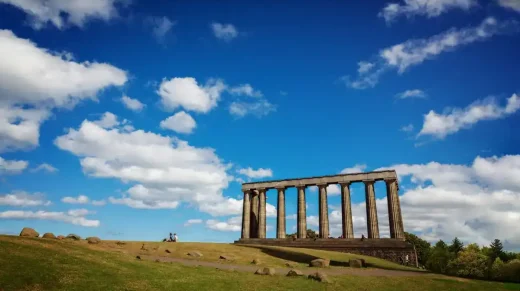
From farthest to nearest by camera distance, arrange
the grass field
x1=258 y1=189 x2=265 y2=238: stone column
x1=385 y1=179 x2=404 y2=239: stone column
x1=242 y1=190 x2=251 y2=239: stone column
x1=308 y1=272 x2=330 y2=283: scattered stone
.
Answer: x1=242 y1=190 x2=251 y2=239: stone column
x1=258 y1=189 x2=265 y2=238: stone column
x1=385 y1=179 x2=404 y2=239: stone column
x1=308 y1=272 x2=330 y2=283: scattered stone
the grass field

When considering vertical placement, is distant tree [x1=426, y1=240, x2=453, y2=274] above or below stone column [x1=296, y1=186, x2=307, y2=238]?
below

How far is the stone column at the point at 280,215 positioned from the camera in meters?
75.8

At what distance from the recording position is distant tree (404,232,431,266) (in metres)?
110

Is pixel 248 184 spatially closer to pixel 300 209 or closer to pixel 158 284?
pixel 300 209

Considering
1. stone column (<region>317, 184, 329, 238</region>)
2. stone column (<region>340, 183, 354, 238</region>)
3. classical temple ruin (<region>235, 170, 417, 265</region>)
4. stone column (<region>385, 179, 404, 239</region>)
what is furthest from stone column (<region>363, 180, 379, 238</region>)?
stone column (<region>317, 184, 329, 238</region>)

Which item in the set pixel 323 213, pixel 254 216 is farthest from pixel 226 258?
pixel 254 216

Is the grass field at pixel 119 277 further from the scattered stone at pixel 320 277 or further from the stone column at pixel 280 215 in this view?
the stone column at pixel 280 215

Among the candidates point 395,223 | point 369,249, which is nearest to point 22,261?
point 369,249

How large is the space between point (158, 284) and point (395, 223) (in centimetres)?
5260

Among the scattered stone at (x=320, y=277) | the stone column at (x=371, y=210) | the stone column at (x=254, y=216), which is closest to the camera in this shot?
the scattered stone at (x=320, y=277)

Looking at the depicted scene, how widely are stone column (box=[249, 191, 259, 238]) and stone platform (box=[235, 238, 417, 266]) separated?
13.5 meters

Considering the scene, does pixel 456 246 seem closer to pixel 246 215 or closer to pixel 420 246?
pixel 420 246

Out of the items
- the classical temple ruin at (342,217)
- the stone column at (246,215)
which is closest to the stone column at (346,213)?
the classical temple ruin at (342,217)

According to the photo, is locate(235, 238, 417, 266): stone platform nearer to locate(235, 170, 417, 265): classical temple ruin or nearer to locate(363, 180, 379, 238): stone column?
locate(235, 170, 417, 265): classical temple ruin
